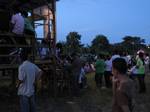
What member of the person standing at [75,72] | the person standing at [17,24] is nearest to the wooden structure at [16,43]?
the person standing at [17,24]

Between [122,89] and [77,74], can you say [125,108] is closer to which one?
[122,89]

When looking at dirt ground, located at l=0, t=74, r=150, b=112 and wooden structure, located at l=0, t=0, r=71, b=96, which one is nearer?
wooden structure, located at l=0, t=0, r=71, b=96

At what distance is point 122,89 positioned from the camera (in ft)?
18.4

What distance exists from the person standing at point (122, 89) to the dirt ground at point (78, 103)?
7.41 meters

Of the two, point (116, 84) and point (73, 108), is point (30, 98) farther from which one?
point (73, 108)

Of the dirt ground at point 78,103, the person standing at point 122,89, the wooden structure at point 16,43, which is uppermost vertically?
the wooden structure at point 16,43

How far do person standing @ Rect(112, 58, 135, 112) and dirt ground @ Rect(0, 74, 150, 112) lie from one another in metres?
7.41

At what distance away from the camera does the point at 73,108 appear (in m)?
13.4

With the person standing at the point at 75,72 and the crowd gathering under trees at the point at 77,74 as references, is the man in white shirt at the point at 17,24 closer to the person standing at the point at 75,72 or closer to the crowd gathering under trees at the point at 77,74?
the crowd gathering under trees at the point at 77,74

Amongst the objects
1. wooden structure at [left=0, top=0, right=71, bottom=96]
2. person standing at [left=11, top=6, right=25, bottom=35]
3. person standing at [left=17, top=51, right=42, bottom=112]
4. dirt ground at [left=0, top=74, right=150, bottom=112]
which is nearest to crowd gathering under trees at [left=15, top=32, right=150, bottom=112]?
person standing at [left=17, top=51, right=42, bottom=112]

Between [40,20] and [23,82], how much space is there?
9.73 m

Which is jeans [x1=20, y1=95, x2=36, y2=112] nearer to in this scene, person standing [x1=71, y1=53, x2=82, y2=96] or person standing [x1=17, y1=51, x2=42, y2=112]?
person standing [x1=17, y1=51, x2=42, y2=112]

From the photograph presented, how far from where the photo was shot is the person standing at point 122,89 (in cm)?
561

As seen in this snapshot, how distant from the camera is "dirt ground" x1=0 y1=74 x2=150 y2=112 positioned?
13.2 meters
